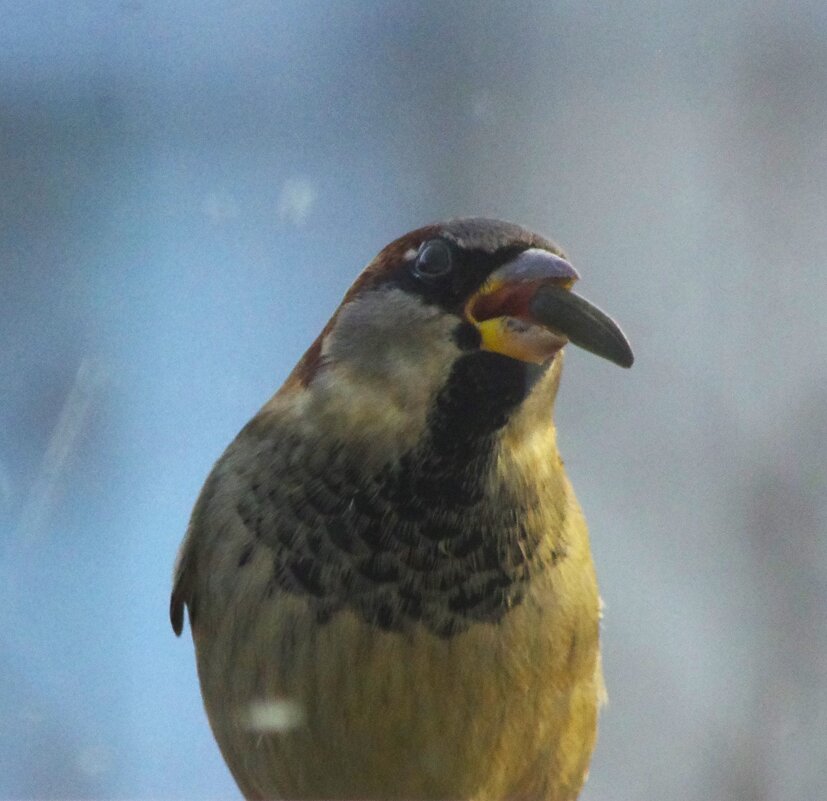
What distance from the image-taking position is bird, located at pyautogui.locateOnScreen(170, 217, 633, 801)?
967mm

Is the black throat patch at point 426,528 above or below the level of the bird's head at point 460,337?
below

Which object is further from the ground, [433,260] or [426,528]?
[433,260]

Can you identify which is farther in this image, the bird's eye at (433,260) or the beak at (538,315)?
the bird's eye at (433,260)

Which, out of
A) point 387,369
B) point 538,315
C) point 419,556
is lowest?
point 419,556

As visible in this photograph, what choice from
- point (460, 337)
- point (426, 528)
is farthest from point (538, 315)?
point (426, 528)

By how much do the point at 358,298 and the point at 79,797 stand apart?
25.0 inches

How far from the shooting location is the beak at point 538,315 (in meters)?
0.89

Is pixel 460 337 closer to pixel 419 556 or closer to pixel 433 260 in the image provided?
pixel 433 260

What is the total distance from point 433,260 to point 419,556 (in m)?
0.25

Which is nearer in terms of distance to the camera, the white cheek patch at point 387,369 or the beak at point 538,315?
the beak at point 538,315

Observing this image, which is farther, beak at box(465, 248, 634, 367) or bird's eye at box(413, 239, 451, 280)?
bird's eye at box(413, 239, 451, 280)

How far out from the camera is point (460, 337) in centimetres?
97

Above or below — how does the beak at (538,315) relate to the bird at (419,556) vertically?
above

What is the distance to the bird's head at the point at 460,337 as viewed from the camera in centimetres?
93
